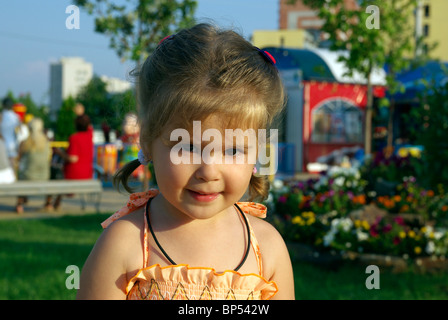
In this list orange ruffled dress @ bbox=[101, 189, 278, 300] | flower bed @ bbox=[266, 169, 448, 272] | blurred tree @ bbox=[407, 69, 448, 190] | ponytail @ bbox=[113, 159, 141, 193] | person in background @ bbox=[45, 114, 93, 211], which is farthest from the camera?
person in background @ bbox=[45, 114, 93, 211]

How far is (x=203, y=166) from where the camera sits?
1.57 meters

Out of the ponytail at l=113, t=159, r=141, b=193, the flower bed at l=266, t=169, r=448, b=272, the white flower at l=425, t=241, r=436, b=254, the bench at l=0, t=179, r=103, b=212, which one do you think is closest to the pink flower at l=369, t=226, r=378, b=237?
the flower bed at l=266, t=169, r=448, b=272

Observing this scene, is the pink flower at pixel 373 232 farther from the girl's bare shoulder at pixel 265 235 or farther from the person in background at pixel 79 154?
the person in background at pixel 79 154

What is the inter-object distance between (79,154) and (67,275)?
497 centimetres

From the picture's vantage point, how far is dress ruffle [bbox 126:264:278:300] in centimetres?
167

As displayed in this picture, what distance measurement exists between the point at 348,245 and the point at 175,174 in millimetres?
3846

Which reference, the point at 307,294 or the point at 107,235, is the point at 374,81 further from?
the point at 107,235

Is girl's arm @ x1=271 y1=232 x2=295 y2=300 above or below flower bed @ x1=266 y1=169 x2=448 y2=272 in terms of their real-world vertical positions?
above

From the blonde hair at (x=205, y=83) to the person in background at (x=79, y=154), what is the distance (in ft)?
25.5

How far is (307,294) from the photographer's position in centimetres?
427

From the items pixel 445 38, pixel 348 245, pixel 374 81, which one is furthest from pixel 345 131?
pixel 445 38

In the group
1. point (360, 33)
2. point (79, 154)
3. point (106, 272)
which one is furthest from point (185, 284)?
point (360, 33)

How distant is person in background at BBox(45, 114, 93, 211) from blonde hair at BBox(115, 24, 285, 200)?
7.78m

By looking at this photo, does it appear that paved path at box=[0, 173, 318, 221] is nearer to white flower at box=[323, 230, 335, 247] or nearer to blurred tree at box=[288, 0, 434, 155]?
white flower at box=[323, 230, 335, 247]
